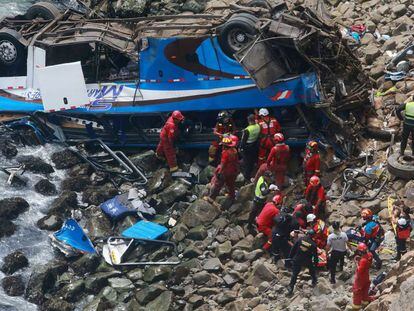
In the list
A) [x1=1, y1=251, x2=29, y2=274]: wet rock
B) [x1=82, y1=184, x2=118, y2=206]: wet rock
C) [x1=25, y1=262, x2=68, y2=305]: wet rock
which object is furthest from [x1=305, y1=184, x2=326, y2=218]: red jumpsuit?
[x1=1, y1=251, x2=29, y2=274]: wet rock

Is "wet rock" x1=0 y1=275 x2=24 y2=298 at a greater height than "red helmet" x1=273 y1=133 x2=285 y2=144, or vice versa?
"red helmet" x1=273 y1=133 x2=285 y2=144

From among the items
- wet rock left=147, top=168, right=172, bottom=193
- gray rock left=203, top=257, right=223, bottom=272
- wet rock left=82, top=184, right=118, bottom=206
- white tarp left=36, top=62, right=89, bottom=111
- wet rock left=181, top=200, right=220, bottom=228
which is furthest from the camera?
white tarp left=36, top=62, right=89, bottom=111

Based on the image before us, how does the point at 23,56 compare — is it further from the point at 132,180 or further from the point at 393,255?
the point at 393,255

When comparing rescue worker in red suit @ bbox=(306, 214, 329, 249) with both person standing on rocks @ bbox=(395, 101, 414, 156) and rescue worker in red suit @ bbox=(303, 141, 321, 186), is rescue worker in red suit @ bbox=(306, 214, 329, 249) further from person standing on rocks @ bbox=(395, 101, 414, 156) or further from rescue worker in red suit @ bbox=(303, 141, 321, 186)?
person standing on rocks @ bbox=(395, 101, 414, 156)

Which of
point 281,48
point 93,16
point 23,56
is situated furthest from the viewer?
point 93,16

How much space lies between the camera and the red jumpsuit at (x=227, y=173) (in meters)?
13.1

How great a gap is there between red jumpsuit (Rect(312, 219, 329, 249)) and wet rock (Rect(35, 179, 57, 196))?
5.18m

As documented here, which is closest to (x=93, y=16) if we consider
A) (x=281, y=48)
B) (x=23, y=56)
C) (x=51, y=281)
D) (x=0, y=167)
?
(x=23, y=56)

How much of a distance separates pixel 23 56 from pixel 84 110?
5.75ft

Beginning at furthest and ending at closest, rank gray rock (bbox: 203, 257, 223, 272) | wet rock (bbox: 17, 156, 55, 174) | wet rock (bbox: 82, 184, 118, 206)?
1. wet rock (bbox: 17, 156, 55, 174)
2. wet rock (bbox: 82, 184, 118, 206)
3. gray rock (bbox: 203, 257, 223, 272)

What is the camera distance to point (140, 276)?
41.2ft

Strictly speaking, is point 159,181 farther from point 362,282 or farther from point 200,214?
point 362,282

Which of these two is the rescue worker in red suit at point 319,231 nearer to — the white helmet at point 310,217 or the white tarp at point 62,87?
the white helmet at point 310,217

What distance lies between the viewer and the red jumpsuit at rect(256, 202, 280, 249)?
12.1 m
